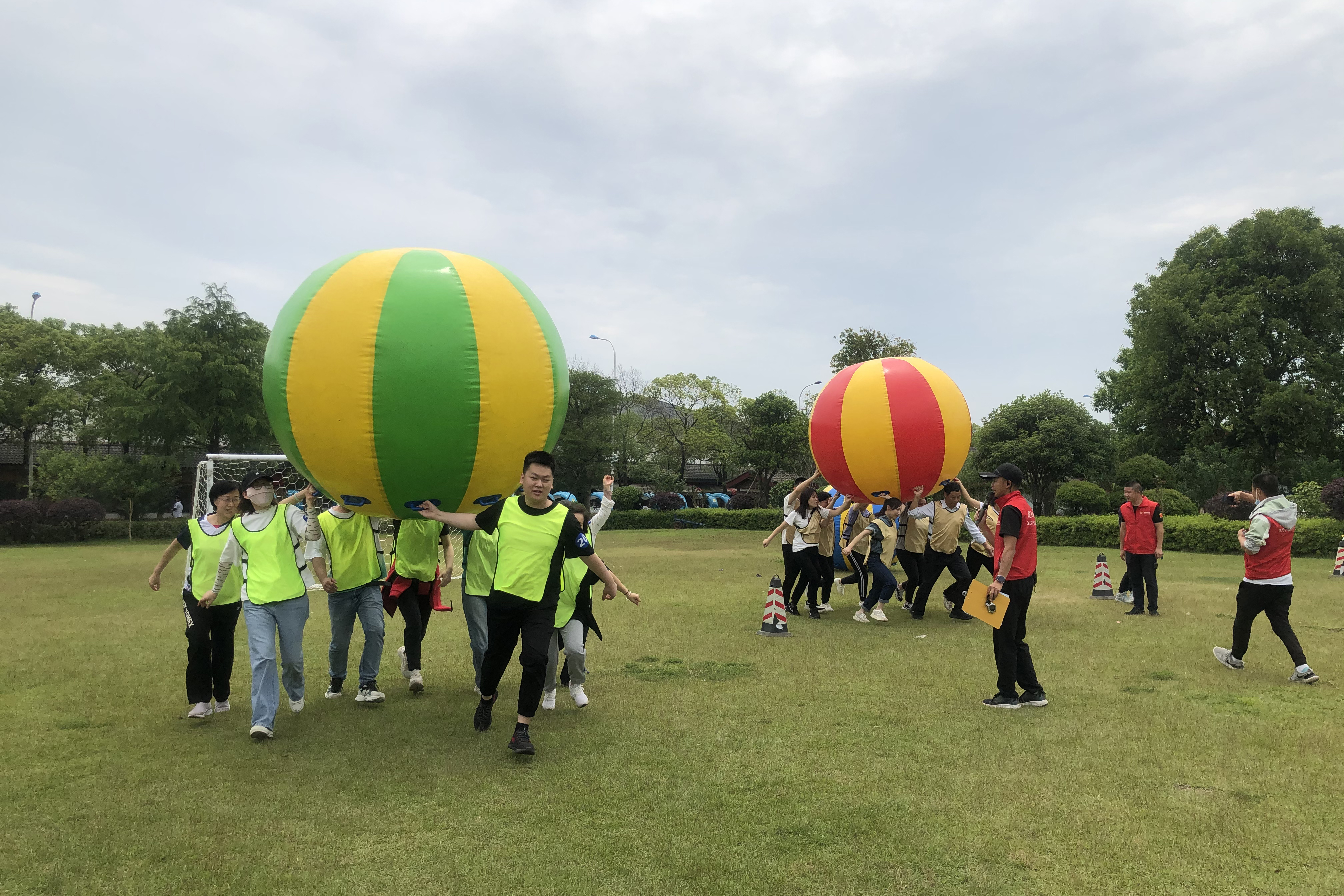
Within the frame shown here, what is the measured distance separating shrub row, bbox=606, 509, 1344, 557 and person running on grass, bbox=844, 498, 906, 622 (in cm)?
1142

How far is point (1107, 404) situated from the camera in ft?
142

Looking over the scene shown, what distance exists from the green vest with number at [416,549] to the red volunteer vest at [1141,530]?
858 centimetres

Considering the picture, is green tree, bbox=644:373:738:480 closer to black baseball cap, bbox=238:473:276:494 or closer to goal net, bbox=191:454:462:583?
goal net, bbox=191:454:462:583

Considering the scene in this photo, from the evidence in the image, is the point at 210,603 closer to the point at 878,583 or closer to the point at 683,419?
the point at 878,583

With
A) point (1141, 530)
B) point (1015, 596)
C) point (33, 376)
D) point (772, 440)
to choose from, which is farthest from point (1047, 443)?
point (33, 376)

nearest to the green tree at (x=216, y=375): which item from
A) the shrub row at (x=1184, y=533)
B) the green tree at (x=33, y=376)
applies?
the green tree at (x=33, y=376)

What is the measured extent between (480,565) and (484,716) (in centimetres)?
106

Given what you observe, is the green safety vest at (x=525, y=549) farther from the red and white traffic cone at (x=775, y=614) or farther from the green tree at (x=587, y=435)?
the green tree at (x=587, y=435)

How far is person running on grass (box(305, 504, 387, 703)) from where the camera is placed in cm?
625

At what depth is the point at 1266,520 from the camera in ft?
22.7

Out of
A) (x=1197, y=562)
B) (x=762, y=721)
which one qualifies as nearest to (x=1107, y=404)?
(x=1197, y=562)

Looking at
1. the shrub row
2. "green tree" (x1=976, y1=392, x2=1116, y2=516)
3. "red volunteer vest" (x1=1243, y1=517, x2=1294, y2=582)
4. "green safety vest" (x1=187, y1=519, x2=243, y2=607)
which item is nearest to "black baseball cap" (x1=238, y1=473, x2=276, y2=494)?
"green safety vest" (x1=187, y1=519, x2=243, y2=607)

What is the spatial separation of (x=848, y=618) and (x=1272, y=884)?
7164mm

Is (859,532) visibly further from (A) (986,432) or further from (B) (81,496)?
(B) (81,496)
